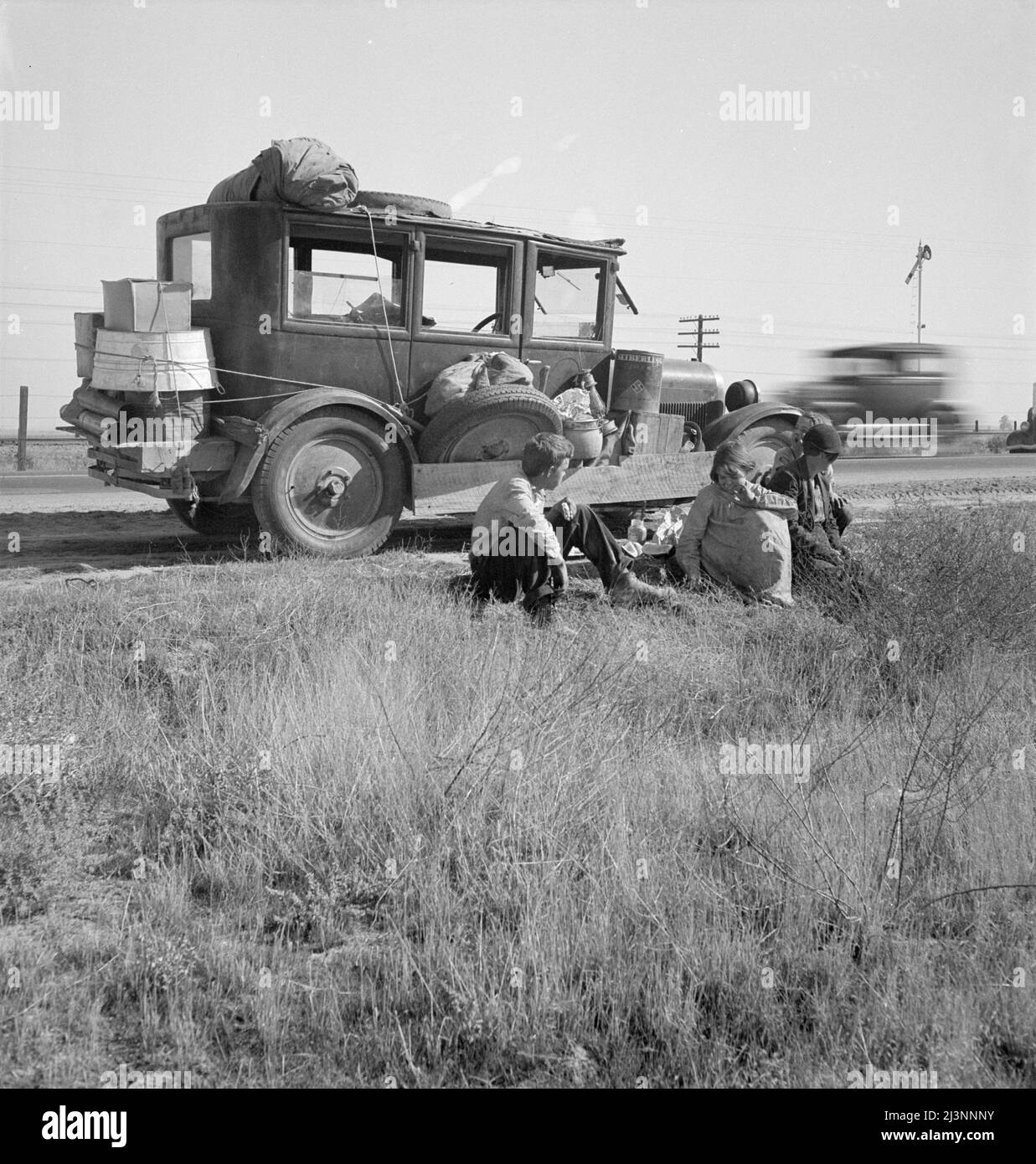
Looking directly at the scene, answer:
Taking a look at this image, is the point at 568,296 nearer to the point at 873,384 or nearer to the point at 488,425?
the point at 488,425

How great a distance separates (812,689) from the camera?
241 inches

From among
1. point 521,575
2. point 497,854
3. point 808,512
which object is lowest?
point 497,854

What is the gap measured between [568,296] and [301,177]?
2.45 m

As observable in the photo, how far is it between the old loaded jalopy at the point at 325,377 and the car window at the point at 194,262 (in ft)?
0.06

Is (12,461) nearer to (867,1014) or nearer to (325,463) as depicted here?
(325,463)

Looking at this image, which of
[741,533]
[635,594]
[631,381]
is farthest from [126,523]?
[741,533]

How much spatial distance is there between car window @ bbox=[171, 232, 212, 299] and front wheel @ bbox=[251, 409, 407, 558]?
4.41 feet

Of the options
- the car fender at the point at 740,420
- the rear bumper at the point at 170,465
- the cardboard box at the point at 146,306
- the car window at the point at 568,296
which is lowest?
the rear bumper at the point at 170,465

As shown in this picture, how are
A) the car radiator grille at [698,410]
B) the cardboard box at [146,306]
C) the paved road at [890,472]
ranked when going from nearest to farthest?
the cardboard box at [146,306]
the car radiator grille at [698,410]
the paved road at [890,472]

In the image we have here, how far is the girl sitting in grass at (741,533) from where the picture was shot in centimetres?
703

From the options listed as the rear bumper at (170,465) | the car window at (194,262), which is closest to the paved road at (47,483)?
the car window at (194,262)

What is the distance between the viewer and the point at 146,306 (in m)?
7.70

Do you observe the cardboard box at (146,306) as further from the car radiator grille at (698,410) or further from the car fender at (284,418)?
the car radiator grille at (698,410)
